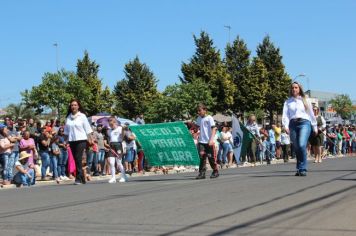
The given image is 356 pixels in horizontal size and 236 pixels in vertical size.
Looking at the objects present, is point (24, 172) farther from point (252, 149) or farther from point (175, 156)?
point (252, 149)

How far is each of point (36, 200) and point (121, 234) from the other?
4.07m

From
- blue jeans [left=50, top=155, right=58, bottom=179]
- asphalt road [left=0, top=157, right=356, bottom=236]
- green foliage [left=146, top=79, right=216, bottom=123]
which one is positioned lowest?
asphalt road [left=0, top=157, right=356, bottom=236]

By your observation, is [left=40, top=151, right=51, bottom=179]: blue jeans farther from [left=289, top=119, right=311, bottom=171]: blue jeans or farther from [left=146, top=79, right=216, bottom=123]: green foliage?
A: [left=146, top=79, right=216, bottom=123]: green foliage

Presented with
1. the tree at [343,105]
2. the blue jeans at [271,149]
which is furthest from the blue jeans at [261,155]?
the tree at [343,105]

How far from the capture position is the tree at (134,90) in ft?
217

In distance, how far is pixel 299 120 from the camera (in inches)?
459

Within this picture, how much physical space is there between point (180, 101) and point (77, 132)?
4581 cm

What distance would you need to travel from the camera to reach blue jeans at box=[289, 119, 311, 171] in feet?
37.5

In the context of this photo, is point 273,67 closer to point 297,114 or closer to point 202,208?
point 297,114

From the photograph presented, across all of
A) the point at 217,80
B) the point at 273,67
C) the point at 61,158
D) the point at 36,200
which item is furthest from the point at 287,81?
the point at 36,200

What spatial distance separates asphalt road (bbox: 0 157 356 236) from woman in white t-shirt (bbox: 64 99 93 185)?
8.81 feet

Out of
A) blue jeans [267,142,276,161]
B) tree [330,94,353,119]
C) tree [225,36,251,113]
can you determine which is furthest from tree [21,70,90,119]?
tree [330,94,353,119]

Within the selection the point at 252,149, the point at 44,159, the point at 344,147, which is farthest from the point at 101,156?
the point at 344,147

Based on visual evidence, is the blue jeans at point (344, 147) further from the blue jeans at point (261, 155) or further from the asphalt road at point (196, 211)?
the asphalt road at point (196, 211)
